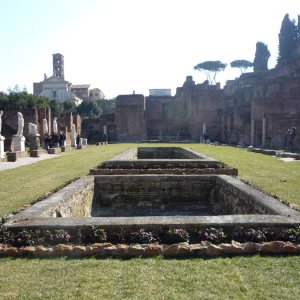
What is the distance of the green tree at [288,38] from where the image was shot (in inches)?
2275

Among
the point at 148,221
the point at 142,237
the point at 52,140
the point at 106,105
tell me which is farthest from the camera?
the point at 106,105

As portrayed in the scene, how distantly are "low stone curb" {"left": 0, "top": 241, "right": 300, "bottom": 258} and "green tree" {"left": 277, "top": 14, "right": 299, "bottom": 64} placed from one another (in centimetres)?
5863

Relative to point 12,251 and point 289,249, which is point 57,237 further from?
point 289,249

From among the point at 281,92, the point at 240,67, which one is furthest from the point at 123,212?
the point at 240,67

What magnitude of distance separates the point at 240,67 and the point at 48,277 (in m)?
88.2

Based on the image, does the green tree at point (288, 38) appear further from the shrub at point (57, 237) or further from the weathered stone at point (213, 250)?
the shrub at point (57, 237)

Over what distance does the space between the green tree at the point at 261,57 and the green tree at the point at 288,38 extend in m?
9.43

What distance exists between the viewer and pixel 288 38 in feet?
190

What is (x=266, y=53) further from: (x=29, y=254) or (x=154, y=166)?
(x=29, y=254)

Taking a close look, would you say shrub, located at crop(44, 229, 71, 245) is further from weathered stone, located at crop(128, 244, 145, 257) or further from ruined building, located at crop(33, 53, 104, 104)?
ruined building, located at crop(33, 53, 104, 104)

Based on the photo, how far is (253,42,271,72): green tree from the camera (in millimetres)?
68500

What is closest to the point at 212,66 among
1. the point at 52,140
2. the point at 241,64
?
the point at 241,64

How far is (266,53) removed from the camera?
227 ft

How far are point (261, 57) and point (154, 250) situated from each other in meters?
70.4
